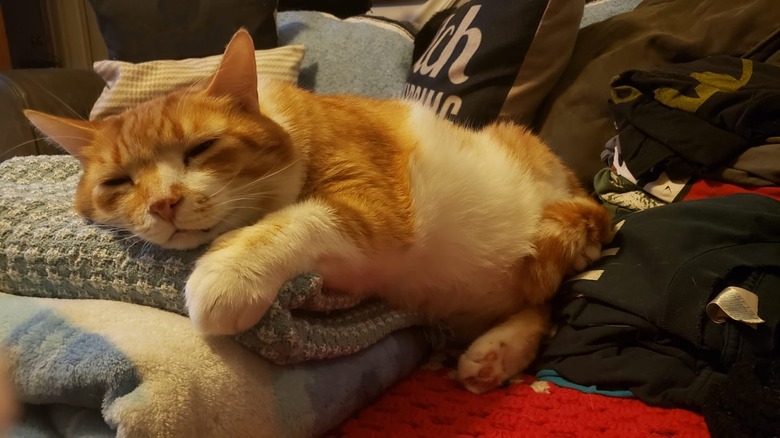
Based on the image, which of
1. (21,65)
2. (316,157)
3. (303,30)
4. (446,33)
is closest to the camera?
(316,157)

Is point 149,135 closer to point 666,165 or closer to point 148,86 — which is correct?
point 666,165

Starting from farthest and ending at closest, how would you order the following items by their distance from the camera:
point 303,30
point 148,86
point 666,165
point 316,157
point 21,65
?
point 21,65 → point 303,30 → point 148,86 → point 666,165 → point 316,157

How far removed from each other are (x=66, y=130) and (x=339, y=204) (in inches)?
17.6

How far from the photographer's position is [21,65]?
2.99 meters

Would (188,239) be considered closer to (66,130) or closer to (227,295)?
(227,295)

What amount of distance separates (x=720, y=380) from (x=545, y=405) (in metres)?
0.23

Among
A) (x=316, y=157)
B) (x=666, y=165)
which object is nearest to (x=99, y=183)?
(x=316, y=157)

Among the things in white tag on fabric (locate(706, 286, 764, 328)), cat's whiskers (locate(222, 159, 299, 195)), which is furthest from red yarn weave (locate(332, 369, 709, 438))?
cat's whiskers (locate(222, 159, 299, 195))

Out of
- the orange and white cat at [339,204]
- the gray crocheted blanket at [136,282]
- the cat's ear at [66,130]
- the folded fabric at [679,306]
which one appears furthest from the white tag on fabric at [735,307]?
the cat's ear at [66,130]

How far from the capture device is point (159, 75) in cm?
182

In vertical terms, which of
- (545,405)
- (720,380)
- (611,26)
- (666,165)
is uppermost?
(611,26)

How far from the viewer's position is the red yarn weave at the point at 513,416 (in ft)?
2.54

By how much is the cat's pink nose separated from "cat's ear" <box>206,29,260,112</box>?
212 millimetres

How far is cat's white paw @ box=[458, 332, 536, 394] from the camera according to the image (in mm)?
923
